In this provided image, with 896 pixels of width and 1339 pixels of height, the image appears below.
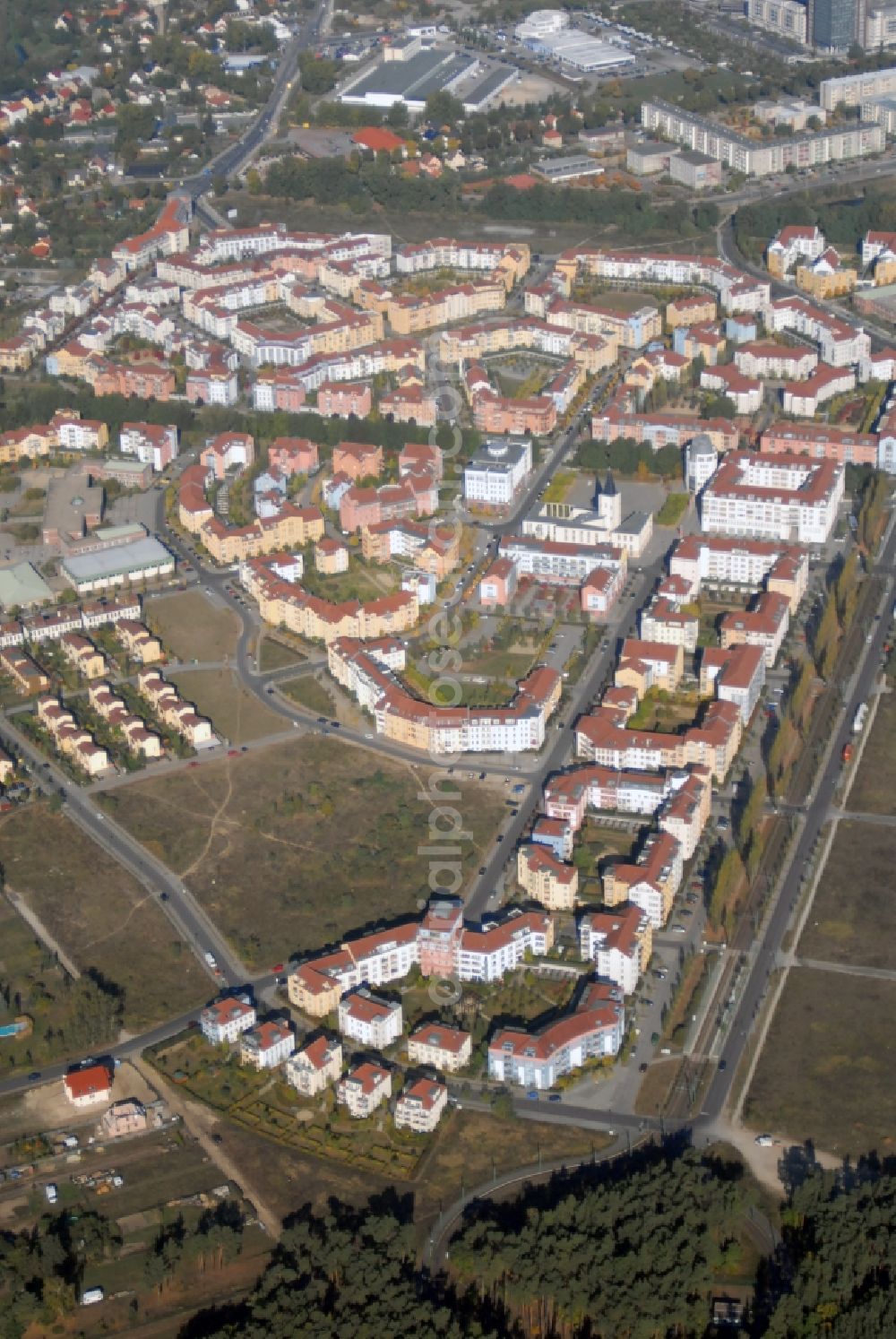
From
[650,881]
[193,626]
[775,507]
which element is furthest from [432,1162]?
[775,507]

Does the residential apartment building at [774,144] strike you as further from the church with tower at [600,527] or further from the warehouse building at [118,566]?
the warehouse building at [118,566]

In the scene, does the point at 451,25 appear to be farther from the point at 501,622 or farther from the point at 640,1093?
the point at 640,1093

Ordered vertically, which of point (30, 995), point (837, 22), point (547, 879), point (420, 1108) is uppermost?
point (837, 22)

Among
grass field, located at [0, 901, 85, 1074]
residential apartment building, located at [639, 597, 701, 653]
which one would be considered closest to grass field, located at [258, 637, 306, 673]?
residential apartment building, located at [639, 597, 701, 653]

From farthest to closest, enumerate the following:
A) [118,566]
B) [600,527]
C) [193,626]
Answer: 1. [600,527]
2. [118,566]
3. [193,626]

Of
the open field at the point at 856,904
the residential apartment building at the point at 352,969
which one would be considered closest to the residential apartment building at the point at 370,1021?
the residential apartment building at the point at 352,969

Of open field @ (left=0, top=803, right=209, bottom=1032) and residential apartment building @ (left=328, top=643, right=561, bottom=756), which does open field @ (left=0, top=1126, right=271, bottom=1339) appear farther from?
residential apartment building @ (left=328, top=643, right=561, bottom=756)

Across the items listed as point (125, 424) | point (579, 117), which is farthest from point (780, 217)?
point (125, 424)

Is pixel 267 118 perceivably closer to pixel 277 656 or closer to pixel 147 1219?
pixel 277 656
